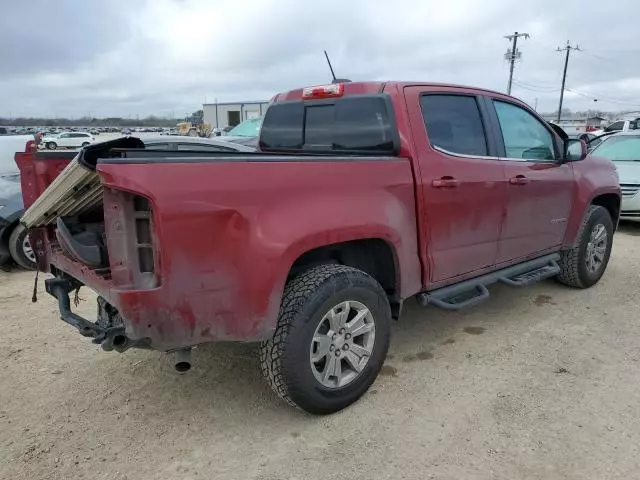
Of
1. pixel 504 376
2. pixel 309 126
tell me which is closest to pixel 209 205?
pixel 309 126

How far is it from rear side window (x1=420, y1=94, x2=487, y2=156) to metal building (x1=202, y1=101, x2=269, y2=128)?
31.4 meters

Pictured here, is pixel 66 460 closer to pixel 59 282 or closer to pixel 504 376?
pixel 59 282

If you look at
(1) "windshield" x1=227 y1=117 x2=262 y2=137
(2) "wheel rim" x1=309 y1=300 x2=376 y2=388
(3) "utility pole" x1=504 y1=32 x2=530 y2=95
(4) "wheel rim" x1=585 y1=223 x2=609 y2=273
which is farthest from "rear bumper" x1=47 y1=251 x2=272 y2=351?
(3) "utility pole" x1=504 y1=32 x2=530 y2=95

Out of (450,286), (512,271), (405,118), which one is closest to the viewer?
(405,118)

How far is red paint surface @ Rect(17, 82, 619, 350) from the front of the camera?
97.2 inches

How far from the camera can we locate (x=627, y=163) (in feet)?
31.1

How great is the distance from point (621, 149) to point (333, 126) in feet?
27.5

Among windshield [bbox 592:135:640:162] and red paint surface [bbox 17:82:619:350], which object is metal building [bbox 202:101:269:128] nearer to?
windshield [bbox 592:135:640:162]

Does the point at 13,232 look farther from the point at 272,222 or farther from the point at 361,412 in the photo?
the point at 361,412

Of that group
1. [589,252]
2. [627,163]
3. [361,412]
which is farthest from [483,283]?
[627,163]

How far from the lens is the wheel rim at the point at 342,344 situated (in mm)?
3031

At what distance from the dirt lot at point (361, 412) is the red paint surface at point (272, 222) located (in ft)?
2.15

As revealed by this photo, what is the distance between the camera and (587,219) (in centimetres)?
529

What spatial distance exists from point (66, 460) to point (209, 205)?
1.56 meters
